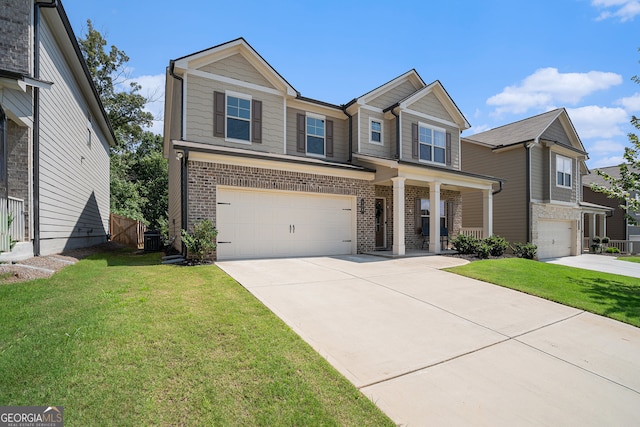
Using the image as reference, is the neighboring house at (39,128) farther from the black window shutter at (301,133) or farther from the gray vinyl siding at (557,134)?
the gray vinyl siding at (557,134)

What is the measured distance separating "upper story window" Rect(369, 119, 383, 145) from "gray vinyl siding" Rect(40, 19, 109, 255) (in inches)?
436

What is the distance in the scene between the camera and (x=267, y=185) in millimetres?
9758

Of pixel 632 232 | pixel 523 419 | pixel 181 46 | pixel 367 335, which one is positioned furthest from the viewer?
pixel 632 232

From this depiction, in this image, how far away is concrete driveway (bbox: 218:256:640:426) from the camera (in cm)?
266

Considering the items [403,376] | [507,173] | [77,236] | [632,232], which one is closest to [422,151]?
[507,173]

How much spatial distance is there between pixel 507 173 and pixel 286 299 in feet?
53.8

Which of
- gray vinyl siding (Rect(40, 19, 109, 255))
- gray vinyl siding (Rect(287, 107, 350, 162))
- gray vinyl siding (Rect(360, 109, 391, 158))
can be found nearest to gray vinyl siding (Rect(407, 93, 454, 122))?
gray vinyl siding (Rect(360, 109, 391, 158))

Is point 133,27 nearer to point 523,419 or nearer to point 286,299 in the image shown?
point 286,299

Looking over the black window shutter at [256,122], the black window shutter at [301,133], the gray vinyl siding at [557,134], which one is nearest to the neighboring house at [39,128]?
the black window shutter at [256,122]

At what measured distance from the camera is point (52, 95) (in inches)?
344

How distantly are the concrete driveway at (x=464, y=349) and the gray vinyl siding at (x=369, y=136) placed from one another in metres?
7.75

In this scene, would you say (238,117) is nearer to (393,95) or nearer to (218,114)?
(218,114)

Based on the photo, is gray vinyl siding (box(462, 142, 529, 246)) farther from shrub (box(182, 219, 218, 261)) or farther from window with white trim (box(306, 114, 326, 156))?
shrub (box(182, 219, 218, 261))

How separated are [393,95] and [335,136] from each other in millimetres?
3559
